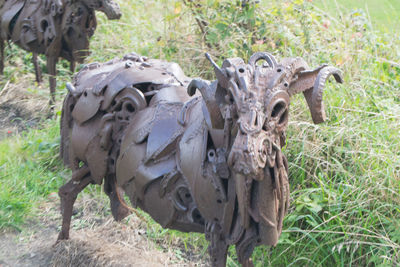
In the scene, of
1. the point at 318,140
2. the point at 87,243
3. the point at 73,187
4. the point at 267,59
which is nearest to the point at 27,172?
the point at 87,243

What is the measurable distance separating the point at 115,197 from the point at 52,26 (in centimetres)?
276

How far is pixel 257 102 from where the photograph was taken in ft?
6.05

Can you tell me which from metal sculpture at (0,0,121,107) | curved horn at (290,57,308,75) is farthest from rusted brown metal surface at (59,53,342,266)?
metal sculpture at (0,0,121,107)

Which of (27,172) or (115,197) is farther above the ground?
(115,197)

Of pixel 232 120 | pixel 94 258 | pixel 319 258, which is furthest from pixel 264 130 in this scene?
pixel 94 258

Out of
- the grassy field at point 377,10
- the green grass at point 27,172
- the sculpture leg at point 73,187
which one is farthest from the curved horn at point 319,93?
the grassy field at point 377,10

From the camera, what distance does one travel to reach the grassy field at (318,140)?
311cm

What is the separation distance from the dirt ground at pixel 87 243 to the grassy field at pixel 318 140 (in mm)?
106

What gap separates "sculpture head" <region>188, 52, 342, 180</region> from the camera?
1776 millimetres

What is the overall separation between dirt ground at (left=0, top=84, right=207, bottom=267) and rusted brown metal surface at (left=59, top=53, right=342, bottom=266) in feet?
1.35

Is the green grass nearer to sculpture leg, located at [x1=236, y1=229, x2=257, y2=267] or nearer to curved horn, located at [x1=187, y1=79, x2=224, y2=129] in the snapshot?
sculpture leg, located at [x1=236, y1=229, x2=257, y2=267]

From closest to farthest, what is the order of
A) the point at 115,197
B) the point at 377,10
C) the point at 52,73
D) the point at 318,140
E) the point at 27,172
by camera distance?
the point at 115,197
the point at 318,140
the point at 27,172
the point at 52,73
the point at 377,10

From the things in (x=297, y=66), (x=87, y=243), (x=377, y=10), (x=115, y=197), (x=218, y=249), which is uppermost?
(x=297, y=66)

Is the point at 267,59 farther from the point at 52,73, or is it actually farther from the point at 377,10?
the point at 377,10
